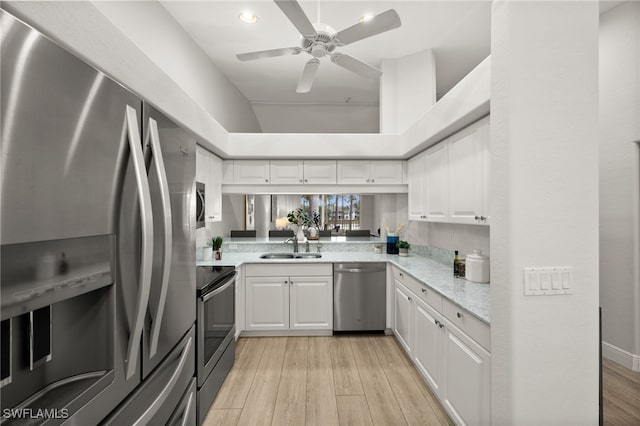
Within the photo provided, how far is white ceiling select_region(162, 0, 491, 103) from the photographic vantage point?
8.91 feet

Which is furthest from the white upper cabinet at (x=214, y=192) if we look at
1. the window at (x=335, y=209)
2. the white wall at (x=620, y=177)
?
the white wall at (x=620, y=177)

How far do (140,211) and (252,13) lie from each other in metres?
2.62

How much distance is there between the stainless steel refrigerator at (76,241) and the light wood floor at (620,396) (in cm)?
283

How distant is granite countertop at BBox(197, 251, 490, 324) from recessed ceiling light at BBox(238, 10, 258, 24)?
95.5 inches

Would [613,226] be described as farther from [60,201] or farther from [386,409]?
[60,201]

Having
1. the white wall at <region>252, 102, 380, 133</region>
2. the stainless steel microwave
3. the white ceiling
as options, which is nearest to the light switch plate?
the stainless steel microwave

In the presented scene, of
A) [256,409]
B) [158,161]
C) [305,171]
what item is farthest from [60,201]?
[305,171]

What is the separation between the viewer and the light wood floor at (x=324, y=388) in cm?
200

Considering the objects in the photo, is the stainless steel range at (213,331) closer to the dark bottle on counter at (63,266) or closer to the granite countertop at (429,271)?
the granite countertop at (429,271)

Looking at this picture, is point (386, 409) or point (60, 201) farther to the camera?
point (386, 409)

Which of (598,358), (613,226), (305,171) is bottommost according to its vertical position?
(598,358)

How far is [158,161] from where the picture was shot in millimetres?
1110

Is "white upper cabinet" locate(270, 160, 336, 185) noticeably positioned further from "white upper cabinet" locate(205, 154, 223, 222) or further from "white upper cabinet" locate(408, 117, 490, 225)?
"white upper cabinet" locate(408, 117, 490, 225)

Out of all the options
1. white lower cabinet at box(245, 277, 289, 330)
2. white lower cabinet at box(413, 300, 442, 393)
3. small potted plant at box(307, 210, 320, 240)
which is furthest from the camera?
small potted plant at box(307, 210, 320, 240)
